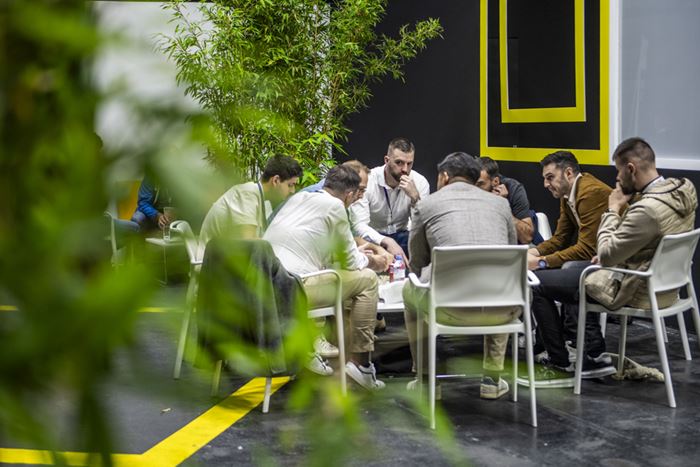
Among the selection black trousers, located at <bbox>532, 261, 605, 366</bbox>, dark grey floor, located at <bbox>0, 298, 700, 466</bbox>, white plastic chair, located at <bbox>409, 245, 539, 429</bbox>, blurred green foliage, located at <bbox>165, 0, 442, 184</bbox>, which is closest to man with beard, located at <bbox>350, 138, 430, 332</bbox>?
blurred green foliage, located at <bbox>165, 0, 442, 184</bbox>

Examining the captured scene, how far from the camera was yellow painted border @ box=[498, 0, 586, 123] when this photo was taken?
683cm

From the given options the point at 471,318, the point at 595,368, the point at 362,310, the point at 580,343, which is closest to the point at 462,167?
the point at 471,318

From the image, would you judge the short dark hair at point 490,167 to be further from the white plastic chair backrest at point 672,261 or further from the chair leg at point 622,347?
the white plastic chair backrest at point 672,261

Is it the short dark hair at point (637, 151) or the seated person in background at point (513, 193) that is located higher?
the short dark hair at point (637, 151)

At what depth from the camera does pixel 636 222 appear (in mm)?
4246

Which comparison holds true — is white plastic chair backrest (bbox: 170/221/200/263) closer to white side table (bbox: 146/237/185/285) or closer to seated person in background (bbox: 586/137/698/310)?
white side table (bbox: 146/237/185/285)

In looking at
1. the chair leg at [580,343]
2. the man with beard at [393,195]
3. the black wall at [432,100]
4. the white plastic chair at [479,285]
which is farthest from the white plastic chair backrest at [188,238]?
the black wall at [432,100]

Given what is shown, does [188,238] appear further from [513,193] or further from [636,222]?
[513,193]

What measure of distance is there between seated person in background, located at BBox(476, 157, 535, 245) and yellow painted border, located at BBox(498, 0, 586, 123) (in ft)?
4.30

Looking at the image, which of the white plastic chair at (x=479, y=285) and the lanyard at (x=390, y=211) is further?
the lanyard at (x=390, y=211)

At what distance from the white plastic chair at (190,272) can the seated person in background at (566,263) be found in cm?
445

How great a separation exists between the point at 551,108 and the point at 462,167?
298 centimetres

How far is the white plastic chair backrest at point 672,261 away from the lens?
4.27m

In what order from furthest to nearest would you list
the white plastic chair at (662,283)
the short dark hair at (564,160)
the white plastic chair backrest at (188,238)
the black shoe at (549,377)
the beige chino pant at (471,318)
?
1. the short dark hair at (564,160)
2. the black shoe at (549,377)
3. the white plastic chair at (662,283)
4. the beige chino pant at (471,318)
5. the white plastic chair backrest at (188,238)
